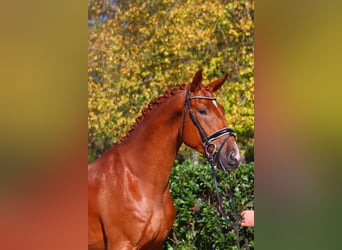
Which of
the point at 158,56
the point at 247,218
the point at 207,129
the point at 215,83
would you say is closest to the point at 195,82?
the point at 215,83

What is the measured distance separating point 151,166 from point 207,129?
16.7 inches

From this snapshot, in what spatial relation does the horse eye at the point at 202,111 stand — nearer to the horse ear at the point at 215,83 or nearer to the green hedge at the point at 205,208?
the horse ear at the point at 215,83

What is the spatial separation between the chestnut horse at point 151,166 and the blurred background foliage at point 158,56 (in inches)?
28.8

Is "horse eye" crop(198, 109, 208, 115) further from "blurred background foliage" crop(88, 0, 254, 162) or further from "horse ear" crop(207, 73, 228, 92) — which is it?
"blurred background foliage" crop(88, 0, 254, 162)

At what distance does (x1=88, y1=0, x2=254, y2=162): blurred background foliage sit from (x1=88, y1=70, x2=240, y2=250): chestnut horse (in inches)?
28.8

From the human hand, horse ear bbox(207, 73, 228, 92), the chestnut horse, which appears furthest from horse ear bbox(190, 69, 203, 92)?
the human hand

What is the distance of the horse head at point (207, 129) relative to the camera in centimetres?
269

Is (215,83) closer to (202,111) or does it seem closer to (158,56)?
(202,111)

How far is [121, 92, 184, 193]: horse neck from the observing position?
2.79 metres

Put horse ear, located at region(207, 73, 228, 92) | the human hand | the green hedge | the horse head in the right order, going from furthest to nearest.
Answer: the green hedge
the human hand
horse ear, located at region(207, 73, 228, 92)
the horse head

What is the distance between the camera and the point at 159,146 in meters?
2.79
